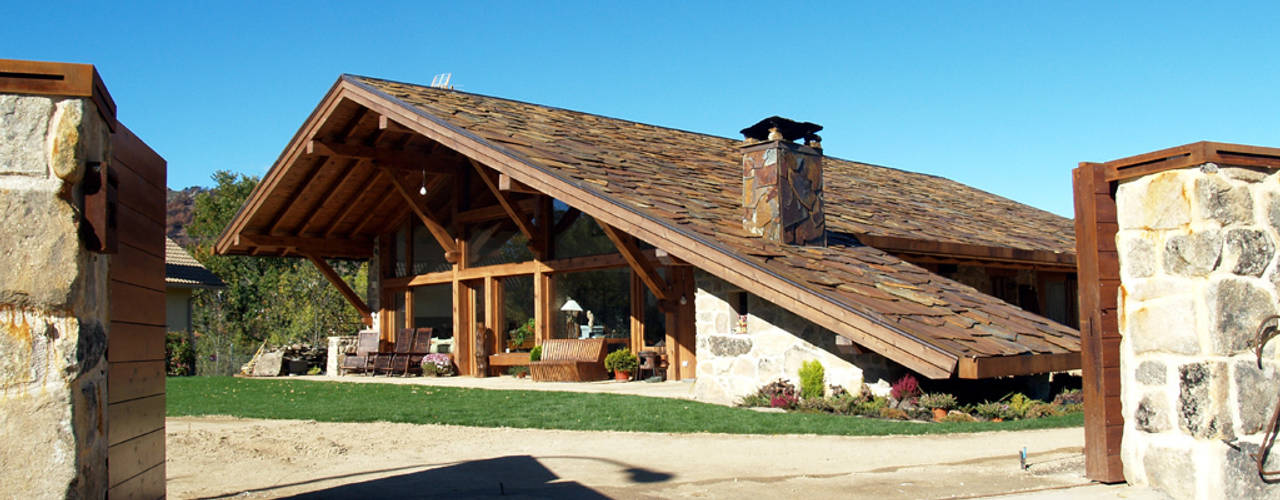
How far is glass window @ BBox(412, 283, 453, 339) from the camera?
58.2 ft

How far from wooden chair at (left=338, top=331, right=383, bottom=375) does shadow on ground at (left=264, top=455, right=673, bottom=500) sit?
11722mm

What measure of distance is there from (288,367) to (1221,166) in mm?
17302

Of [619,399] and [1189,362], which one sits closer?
[1189,362]

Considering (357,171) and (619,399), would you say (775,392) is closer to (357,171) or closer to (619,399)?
(619,399)

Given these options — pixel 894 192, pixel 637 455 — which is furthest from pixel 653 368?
pixel 637 455

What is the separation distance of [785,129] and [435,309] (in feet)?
29.9

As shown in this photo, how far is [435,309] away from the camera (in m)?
18.0

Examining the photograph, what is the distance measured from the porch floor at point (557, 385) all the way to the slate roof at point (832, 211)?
2.21 m

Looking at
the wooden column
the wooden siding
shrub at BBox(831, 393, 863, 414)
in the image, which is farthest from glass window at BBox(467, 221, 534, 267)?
the wooden siding

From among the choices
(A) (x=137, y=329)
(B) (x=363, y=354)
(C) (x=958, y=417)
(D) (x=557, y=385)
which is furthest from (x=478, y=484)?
(B) (x=363, y=354)

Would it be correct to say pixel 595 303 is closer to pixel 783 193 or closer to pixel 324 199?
pixel 783 193

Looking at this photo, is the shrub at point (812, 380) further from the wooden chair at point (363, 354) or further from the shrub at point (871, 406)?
the wooden chair at point (363, 354)

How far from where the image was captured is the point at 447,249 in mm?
16688

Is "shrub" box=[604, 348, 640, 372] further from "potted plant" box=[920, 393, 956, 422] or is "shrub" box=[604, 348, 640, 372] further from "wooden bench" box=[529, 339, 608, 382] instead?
"potted plant" box=[920, 393, 956, 422]
